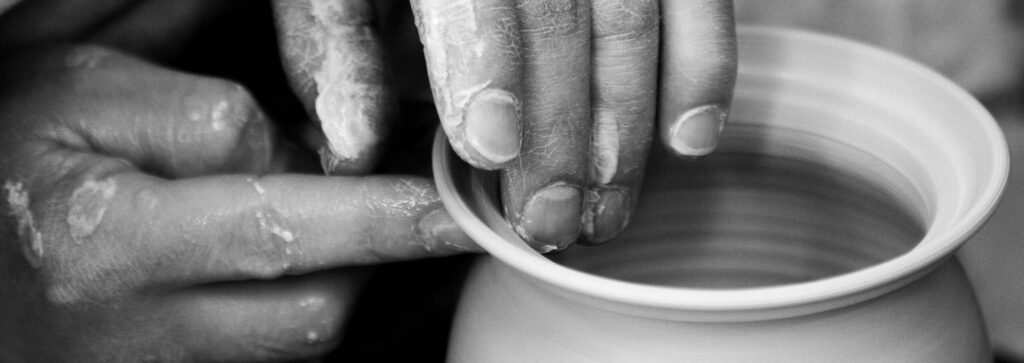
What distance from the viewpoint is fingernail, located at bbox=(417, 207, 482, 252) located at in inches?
34.8

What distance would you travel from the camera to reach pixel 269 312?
0.97 m

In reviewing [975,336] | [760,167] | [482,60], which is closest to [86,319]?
[482,60]

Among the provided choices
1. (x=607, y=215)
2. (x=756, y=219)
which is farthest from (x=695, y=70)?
(x=756, y=219)

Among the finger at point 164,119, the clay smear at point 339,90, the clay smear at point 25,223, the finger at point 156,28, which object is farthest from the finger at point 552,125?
the finger at point 156,28

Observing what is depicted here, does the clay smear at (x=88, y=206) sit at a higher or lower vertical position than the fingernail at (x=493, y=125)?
lower

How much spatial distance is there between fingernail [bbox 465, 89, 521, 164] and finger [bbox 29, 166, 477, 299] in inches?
6.1

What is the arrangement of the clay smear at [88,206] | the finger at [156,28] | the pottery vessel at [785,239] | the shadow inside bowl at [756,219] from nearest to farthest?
1. the pottery vessel at [785,239]
2. the clay smear at [88,206]
3. the shadow inside bowl at [756,219]
4. the finger at [156,28]

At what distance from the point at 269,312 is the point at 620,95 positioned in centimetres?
43

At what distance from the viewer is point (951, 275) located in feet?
2.76

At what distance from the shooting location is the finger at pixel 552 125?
0.77 m

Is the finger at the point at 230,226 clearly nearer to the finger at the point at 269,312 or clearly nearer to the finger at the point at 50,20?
the finger at the point at 269,312

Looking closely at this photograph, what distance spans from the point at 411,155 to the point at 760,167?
1.33 feet

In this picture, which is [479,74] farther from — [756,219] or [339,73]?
[756,219]

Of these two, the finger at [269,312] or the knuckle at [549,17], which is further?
the finger at [269,312]
